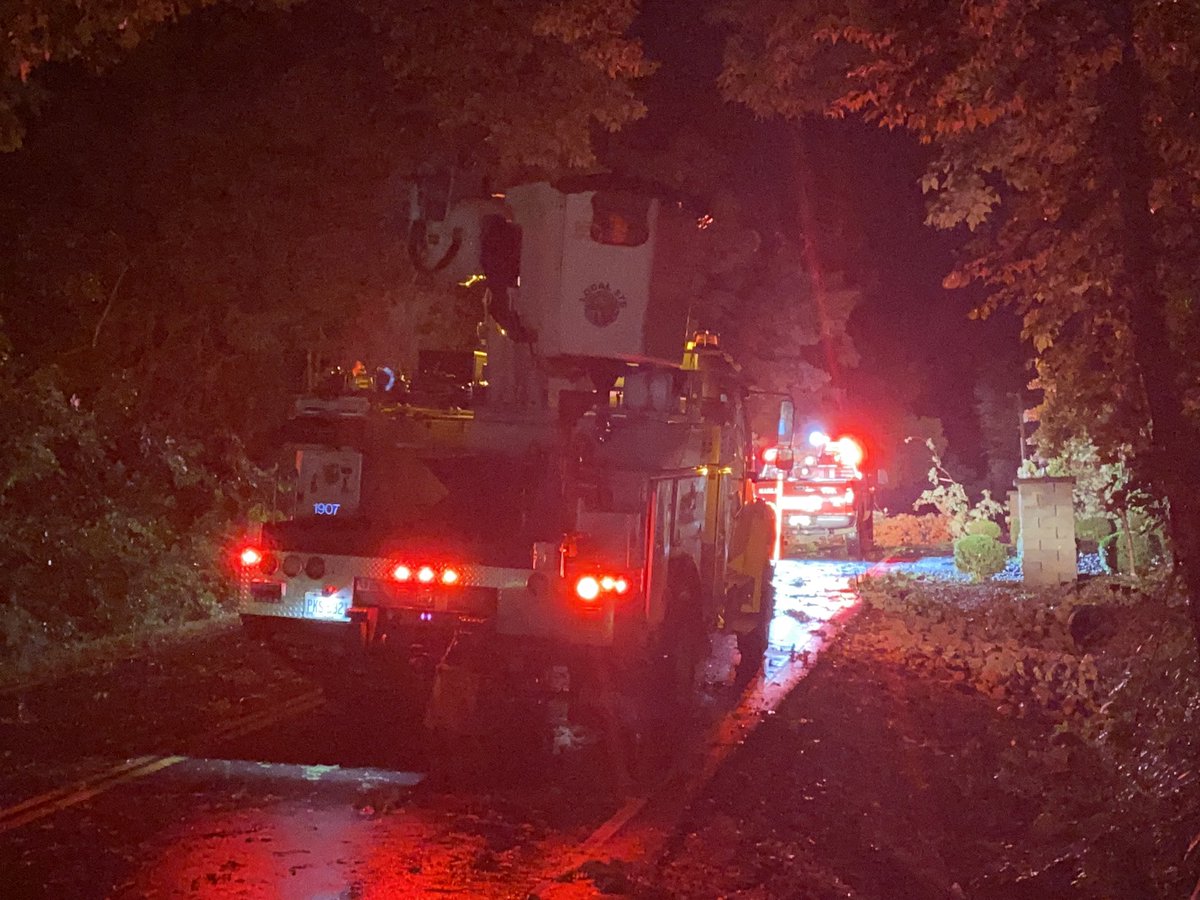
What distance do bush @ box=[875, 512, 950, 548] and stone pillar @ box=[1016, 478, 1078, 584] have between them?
8.04 metres

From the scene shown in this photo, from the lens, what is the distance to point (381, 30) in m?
12.9

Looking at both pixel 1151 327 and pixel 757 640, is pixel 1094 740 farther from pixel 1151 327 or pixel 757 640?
pixel 757 640

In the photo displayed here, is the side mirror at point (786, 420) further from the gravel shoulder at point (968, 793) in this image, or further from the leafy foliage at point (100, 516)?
the leafy foliage at point (100, 516)

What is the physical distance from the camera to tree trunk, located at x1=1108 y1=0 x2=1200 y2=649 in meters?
6.50

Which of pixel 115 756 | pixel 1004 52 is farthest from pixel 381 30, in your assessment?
pixel 115 756

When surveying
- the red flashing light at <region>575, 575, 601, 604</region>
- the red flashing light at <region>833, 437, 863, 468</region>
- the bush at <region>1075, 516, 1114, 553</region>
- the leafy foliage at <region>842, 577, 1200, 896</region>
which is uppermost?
the red flashing light at <region>833, 437, 863, 468</region>

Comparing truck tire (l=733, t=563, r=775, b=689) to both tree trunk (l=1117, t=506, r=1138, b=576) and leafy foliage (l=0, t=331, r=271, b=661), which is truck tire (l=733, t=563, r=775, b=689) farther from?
tree trunk (l=1117, t=506, r=1138, b=576)

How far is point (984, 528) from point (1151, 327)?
13246 mm

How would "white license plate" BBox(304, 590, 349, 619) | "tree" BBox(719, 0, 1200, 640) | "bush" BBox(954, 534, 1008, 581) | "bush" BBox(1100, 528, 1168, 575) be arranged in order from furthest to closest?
1. "bush" BBox(954, 534, 1008, 581)
2. "bush" BBox(1100, 528, 1168, 575)
3. "white license plate" BBox(304, 590, 349, 619)
4. "tree" BBox(719, 0, 1200, 640)

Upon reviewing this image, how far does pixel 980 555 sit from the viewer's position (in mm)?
18375

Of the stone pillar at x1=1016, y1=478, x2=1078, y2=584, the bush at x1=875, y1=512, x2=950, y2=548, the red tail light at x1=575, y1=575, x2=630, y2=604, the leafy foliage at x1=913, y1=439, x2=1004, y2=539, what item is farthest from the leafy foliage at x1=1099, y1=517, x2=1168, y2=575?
the red tail light at x1=575, y1=575, x2=630, y2=604

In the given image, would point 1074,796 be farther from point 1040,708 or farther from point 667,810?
point 1040,708

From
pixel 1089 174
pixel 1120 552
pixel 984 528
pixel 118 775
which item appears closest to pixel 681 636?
pixel 118 775

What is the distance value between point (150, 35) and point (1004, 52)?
700 centimetres
